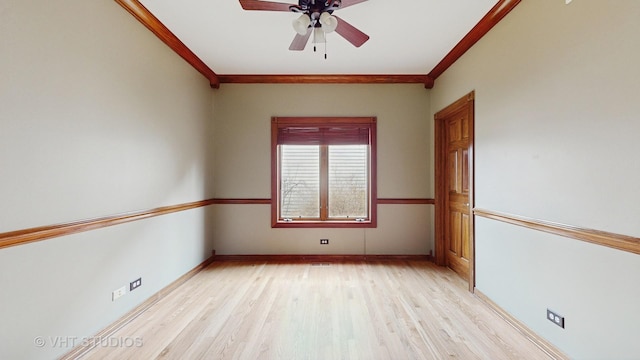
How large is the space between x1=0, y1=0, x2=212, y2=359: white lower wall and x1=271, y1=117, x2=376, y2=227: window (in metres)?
1.69

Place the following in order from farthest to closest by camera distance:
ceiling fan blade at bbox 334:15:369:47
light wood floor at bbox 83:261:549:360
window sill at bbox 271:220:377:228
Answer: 1. window sill at bbox 271:220:377:228
2. ceiling fan blade at bbox 334:15:369:47
3. light wood floor at bbox 83:261:549:360

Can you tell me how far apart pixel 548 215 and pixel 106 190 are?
329 cm

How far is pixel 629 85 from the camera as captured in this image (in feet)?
5.03

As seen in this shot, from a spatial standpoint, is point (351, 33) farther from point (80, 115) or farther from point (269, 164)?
point (269, 164)

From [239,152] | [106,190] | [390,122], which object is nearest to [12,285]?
[106,190]

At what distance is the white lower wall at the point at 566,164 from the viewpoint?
156cm

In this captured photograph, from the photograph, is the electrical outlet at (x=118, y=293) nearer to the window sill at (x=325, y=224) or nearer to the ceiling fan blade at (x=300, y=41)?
the window sill at (x=325, y=224)

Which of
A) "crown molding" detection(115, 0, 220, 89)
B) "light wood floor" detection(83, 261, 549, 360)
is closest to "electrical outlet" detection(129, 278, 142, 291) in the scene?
"light wood floor" detection(83, 261, 549, 360)

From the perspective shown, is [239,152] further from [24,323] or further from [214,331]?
[24,323]

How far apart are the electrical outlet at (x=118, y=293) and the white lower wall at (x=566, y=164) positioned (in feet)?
10.7

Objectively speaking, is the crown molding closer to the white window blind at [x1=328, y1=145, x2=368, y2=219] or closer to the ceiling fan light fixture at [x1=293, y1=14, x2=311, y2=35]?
the ceiling fan light fixture at [x1=293, y1=14, x2=311, y2=35]

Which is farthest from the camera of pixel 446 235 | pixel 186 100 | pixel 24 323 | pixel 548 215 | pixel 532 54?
pixel 446 235

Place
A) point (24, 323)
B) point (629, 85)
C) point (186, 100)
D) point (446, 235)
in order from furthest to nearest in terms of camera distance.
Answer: point (446, 235) → point (186, 100) → point (24, 323) → point (629, 85)

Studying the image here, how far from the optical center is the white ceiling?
2.63 metres
